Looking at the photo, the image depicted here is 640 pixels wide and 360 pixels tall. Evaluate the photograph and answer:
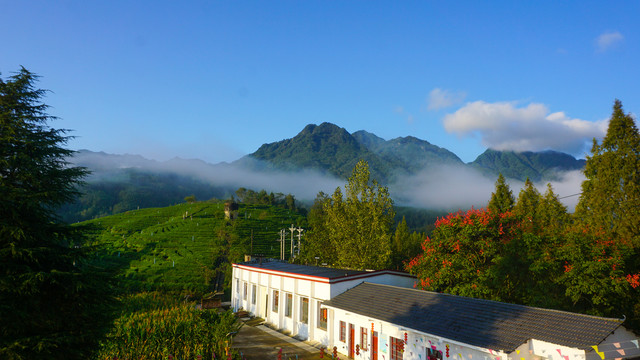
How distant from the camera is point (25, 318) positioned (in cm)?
1032

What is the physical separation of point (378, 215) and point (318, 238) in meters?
22.2

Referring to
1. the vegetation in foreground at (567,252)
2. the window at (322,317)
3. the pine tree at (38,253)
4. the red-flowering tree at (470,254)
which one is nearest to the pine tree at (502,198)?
the vegetation in foreground at (567,252)

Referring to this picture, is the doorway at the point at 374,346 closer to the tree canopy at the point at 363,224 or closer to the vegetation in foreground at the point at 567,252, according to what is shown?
the vegetation in foreground at the point at 567,252

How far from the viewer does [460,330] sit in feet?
53.5

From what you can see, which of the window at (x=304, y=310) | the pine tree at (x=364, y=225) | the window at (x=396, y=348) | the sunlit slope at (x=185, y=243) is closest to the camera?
the window at (x=396, y=348)

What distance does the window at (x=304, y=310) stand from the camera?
92.0 feet

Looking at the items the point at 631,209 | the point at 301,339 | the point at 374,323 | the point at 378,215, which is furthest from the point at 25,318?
the point at 631,209

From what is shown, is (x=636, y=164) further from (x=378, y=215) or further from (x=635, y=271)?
(x=378, y=215)

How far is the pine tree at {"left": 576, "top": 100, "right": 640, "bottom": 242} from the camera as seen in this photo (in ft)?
85.3

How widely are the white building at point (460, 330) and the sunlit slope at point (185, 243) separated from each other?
110 ft

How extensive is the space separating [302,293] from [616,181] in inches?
967

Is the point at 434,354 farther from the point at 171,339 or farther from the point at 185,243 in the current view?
the point at 185,243

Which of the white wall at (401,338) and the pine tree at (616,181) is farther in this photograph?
the pine tree at (616,181)

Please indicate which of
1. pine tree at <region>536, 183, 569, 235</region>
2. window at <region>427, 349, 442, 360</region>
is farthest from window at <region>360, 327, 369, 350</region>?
pine tree at <region>536, 183, 569, 235</region>
